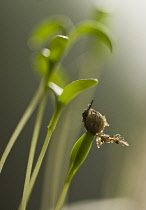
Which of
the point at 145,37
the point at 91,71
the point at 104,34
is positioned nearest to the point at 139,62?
the point at 145,37

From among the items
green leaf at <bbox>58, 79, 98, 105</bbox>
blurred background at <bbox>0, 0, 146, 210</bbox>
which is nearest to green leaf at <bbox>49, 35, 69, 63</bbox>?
green leaf at <bbox>58, 79, 98, 105</bbox>

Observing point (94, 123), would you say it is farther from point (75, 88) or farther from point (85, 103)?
point (85, 103)

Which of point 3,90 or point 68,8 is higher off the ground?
point 68,8

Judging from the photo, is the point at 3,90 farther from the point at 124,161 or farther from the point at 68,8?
the point at 124,161

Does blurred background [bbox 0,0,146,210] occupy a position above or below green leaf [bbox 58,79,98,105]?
above

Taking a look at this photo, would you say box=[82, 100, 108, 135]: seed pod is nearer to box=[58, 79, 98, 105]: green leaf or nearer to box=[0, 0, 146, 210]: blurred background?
box=[58, 79, 98, 105]: green leaf

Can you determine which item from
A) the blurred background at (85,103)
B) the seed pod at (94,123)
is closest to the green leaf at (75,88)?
the seed pod at (94,123)
